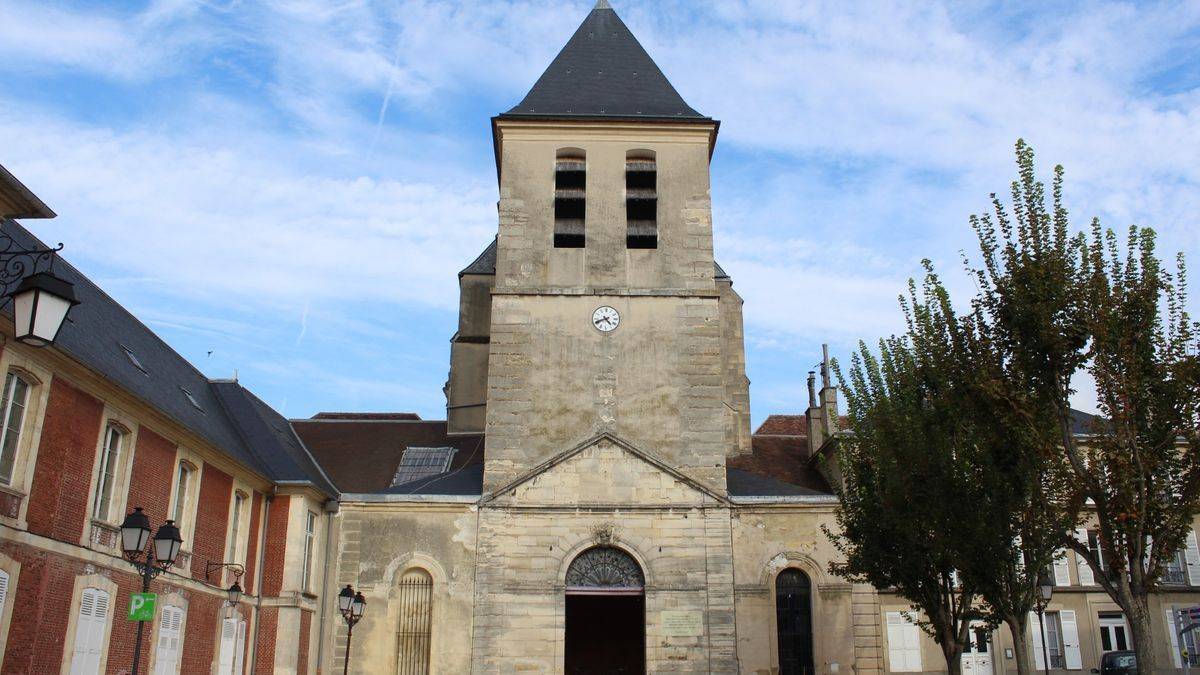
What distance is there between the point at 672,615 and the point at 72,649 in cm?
1103

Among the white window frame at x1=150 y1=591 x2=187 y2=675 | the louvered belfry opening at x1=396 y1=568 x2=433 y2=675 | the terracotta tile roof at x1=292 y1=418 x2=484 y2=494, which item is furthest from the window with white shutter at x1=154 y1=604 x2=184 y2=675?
the terracotta tile roof at x1=292 y1=418 x2=484 y2=494

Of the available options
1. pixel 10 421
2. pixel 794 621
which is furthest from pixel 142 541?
pixel 794 621

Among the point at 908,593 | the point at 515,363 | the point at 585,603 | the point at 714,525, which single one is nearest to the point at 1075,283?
the point at 908,593

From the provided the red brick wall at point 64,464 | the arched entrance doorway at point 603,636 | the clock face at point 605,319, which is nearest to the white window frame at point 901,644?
the arched entrance doorway at point 603,636

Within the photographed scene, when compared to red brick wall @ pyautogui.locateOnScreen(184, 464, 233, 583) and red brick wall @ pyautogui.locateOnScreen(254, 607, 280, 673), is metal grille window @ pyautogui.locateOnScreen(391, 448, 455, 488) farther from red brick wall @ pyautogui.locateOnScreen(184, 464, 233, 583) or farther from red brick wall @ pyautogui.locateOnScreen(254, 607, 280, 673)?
red brick wall @ pyautogui.locateOnScreen(184, 464, 233, 583)

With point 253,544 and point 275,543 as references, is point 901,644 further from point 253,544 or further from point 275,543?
point 253,544

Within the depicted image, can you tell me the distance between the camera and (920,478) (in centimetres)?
1566

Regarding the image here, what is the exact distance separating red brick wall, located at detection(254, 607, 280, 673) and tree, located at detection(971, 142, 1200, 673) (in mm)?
13883

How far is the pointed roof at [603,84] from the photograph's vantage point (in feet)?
79.9

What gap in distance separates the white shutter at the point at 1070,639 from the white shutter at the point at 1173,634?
241 cm

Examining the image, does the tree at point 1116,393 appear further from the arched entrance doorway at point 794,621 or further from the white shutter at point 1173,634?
the white shutter at point 1173,634

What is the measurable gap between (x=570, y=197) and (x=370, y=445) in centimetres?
854

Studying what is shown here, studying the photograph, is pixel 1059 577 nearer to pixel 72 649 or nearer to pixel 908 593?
pixel 908 593

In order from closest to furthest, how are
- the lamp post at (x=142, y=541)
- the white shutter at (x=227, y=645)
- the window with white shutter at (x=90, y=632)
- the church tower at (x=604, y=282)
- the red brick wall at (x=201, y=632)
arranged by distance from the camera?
the lamp post at (x=142, y=541), the window with white shutter at (x=90, y=632), the red brick wall at (x=201, y=632), the white shutter at (x=227, y=645), the church tower at (x=604, y=282)
